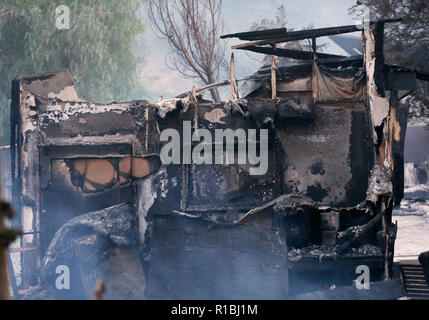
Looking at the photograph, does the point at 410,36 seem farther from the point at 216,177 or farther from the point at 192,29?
the point at 216,177

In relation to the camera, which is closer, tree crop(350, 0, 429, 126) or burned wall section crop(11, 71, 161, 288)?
burned wall section crop(11, 71, 161, 288)

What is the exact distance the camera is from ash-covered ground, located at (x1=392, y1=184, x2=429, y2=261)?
10172mm

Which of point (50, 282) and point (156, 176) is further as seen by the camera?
point (156, 176)

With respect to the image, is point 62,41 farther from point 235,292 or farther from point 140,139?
point 235,292

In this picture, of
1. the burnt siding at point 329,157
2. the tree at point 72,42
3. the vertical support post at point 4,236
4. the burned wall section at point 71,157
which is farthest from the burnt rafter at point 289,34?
the tree at point 72,42

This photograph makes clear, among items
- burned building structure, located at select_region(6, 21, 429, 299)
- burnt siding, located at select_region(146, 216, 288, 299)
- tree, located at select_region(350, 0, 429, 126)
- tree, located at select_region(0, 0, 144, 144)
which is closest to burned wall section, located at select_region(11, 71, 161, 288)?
burned building structure, located at select_region(6, 21, 429, 299)

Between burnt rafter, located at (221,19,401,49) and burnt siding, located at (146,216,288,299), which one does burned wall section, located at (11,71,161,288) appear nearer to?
burnt siding, located at (146,216,288,299)

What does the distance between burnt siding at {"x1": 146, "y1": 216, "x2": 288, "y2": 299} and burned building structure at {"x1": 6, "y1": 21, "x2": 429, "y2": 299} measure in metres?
0.30

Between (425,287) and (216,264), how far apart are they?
10.2 ft

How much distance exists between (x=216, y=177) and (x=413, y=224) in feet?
25.9

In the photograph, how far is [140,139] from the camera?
822cm

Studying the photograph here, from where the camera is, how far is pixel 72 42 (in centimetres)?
1847

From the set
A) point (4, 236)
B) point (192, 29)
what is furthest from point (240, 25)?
point (4, 236)

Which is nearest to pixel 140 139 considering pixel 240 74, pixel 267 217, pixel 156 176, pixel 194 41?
pixel 156 176
